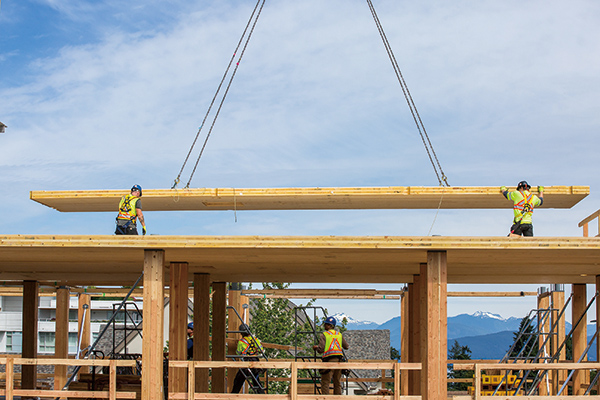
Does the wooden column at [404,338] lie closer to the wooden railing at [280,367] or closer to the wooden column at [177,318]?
the wooden column at [177,318]

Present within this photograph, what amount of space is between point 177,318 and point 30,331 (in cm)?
781

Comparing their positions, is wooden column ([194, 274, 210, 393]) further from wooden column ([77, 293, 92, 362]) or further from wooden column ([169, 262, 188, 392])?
wooden column ([77, 293, 92, 362])

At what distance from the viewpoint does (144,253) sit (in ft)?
47.9

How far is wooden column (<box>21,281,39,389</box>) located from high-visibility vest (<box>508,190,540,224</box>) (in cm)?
1395

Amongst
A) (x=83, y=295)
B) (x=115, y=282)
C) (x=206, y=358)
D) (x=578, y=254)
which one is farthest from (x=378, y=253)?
(x=83, y=295)

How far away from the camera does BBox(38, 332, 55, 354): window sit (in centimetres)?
10544

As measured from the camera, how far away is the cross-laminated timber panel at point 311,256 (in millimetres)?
13938

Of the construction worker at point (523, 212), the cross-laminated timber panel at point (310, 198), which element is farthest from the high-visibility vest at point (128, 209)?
the construction worker at point (523, 212)

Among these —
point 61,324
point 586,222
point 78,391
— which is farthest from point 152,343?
point 61,324

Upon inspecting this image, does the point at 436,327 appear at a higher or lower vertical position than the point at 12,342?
higher

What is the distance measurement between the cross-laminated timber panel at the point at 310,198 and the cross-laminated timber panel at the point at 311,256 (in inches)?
84.8

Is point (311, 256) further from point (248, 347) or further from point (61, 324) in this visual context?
point (61, 324)

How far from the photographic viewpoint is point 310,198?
21.9m

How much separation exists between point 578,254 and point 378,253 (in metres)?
3.72
